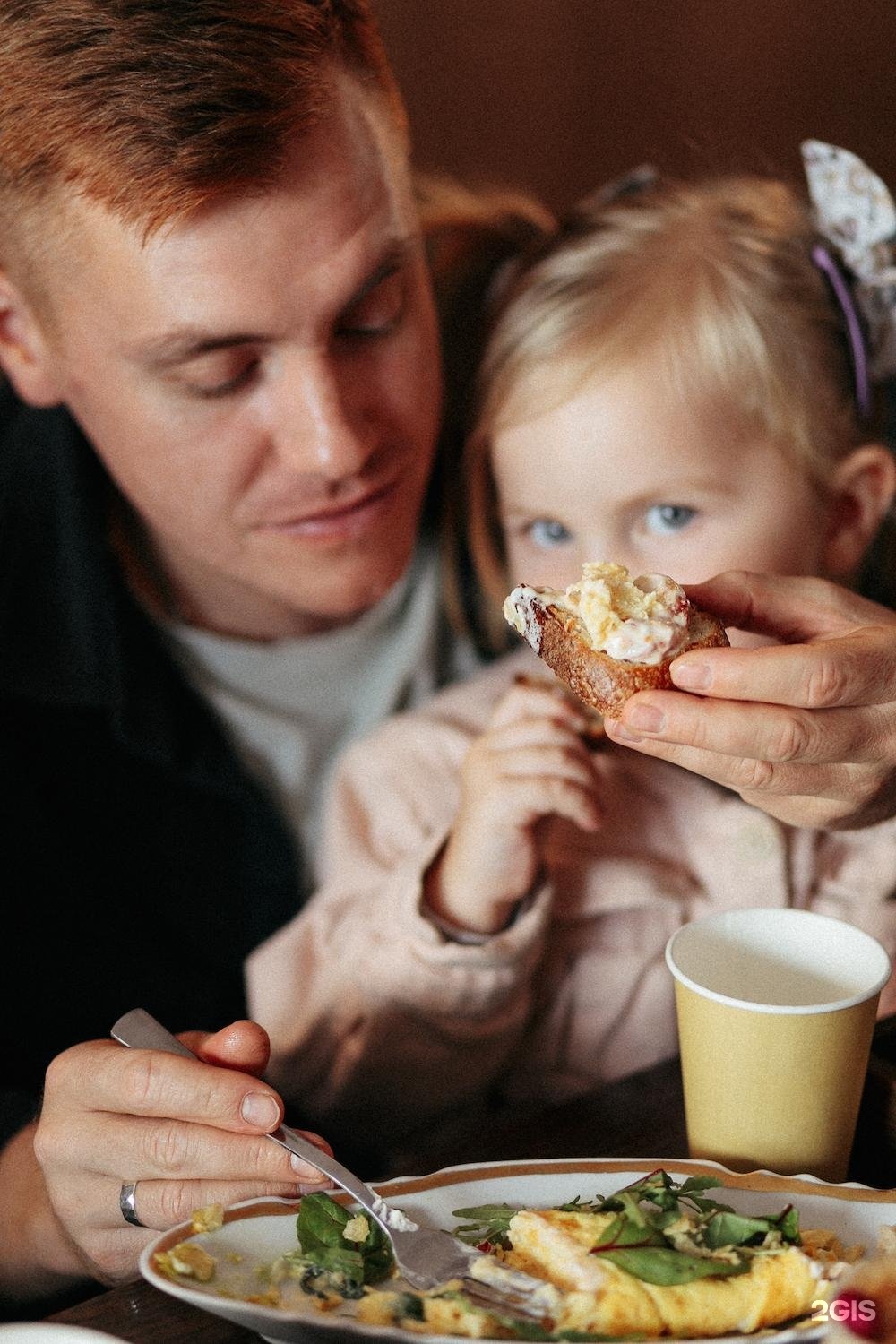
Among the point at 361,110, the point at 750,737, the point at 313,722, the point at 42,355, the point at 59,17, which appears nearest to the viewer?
the point at 750,737

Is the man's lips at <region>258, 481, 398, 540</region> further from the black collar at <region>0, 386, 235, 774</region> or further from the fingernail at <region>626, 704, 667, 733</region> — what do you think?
the fingernail at <region>626, 704, 667, 733</region>

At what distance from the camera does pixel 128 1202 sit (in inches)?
36.8

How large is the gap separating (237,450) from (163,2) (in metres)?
0.46

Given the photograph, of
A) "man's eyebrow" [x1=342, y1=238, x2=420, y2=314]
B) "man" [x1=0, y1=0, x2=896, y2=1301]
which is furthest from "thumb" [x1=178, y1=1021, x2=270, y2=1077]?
"man's eyebrow" [x1=342, y1=238, x2=420, y2=314]

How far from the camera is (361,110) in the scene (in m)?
1.34

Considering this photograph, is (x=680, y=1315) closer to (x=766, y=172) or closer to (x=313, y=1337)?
(x=313, y=1337)

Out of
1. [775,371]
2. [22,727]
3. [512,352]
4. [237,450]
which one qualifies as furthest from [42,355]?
[775,371]

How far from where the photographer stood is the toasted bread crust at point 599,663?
3.28 ft

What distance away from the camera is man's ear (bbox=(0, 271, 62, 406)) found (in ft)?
4.76

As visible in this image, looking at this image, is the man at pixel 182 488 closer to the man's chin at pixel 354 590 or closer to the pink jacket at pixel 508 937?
the man's chin at pixel 354 590

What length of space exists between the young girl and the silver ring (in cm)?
51

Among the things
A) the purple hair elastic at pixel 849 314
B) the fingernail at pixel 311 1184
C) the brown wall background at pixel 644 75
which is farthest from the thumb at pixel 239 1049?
the brown wall background at pixel 644 75

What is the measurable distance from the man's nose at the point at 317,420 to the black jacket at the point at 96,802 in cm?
47

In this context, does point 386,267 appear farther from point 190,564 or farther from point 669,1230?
point 669,1230
